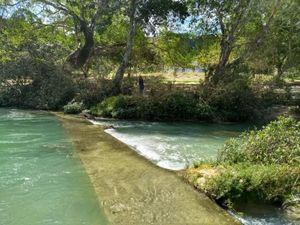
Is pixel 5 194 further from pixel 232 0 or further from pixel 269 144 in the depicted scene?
pixel 232 0

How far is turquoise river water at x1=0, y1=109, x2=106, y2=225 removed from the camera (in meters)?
8.03

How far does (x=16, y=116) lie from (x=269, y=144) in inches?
632

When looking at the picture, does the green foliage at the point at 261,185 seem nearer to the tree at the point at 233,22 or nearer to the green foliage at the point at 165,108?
the green foliage at the point at 165,108

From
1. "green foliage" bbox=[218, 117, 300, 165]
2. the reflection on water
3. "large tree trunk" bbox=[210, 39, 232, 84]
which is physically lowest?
the reflection on water

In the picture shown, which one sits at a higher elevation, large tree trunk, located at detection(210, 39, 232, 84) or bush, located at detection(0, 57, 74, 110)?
large tree trunk, located at detection(210, 39, 232, 84)

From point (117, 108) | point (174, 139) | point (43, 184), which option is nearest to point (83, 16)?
point (117, 108)

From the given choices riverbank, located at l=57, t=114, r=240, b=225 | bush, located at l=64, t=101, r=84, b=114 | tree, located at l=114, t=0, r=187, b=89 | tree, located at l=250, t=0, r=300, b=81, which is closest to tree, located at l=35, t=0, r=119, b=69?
tree, located at l=114, t=0, r=187, b=89

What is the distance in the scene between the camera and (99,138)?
52.2 feet

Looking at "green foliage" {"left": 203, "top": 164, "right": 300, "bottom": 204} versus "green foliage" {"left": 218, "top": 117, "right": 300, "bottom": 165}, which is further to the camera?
"green foliage" {"left": 218, "top": 117, "right": 300, "bottom": 165}

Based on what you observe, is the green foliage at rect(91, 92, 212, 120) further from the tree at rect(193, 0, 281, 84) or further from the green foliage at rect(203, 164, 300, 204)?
the green foliage at rect(203, 164, 300, 204)

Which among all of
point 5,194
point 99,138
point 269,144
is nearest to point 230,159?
point 269,144

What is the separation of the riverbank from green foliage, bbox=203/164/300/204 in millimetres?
396

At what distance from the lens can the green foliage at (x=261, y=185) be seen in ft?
27.4

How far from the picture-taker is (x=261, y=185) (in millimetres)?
8422
